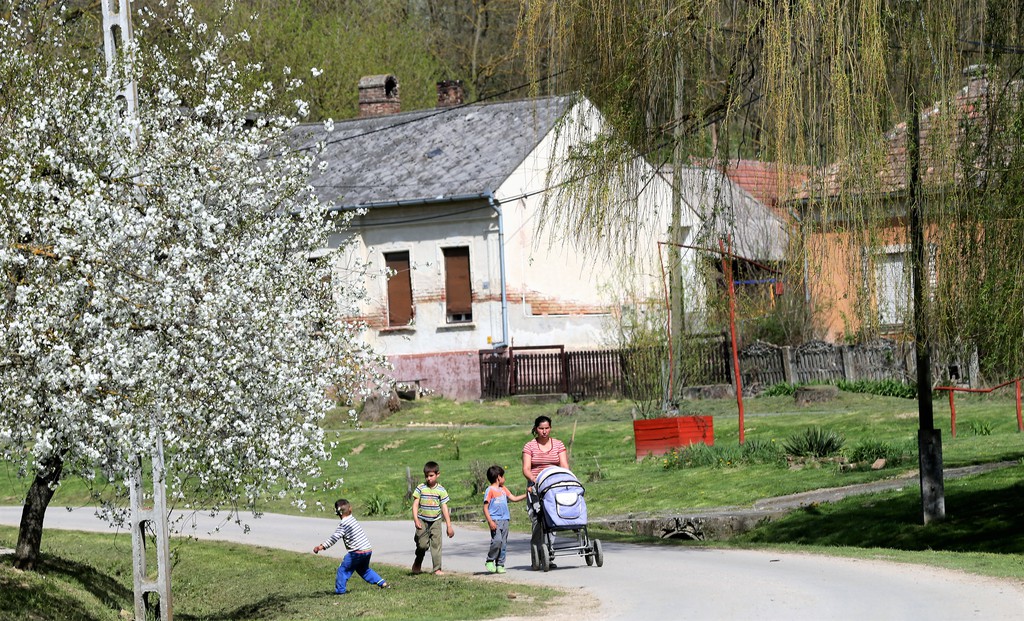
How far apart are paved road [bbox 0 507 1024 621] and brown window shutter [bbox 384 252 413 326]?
75.4 feet

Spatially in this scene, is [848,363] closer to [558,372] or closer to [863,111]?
[558,372]

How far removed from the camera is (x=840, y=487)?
19891mm

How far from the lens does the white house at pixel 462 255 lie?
127ft

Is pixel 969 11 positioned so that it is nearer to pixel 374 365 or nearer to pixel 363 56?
pixel 374 365

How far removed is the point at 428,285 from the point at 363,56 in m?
16.1

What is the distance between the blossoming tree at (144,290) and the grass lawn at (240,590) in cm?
127

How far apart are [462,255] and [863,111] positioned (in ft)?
91.8

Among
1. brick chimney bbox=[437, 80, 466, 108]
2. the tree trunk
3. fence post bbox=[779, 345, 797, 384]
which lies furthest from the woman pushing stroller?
brick chimney bbox=[437, 80, 466, 108]

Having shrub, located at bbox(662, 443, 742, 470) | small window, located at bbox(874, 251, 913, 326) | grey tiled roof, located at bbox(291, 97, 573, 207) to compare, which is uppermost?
grey tiled roof, located at bbox(291, 97, 573, 207)

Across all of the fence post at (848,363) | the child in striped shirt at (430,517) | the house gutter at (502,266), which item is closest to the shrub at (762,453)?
the child in striped shirt at (430,517)

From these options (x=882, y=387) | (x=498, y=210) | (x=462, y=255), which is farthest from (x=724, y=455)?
(x=462, y=255)

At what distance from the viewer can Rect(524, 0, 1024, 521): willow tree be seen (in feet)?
39.4

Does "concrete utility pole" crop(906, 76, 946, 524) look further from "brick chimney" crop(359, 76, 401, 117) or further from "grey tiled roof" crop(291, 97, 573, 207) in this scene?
"brick chimney" crop(359, 76, 401, 117)

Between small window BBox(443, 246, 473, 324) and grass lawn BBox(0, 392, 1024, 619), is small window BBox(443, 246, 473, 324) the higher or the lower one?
the higher one
